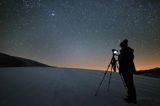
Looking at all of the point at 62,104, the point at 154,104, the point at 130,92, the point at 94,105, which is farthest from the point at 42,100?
the point at 154,104

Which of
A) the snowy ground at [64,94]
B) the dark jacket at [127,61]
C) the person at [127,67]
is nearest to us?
the snowy ground at [64,94]

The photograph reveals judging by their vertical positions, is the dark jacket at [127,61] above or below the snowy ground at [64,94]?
above

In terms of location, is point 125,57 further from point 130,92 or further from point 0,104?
point 0,104

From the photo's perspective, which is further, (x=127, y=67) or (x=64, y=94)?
(x=64, y=94)

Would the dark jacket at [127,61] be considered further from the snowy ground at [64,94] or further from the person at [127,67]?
the snowy ground at [64,94]

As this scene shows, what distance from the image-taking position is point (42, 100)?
21.4 ft

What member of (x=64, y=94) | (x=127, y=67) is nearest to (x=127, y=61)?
(x=127, y=67)

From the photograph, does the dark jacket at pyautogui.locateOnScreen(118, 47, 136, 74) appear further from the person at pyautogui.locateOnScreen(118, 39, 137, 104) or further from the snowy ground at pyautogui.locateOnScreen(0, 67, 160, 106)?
the snowy ground at pyautogui.locateOnScreen(0, 67, 160, 106)

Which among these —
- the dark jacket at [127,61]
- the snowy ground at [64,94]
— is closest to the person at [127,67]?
the dark jacket at [127,61]

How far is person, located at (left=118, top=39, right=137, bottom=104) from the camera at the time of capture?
6.82 meters

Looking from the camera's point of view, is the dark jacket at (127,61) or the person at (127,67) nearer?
the person at (127,67)

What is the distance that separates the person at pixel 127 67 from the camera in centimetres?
682

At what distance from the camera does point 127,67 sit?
703cm

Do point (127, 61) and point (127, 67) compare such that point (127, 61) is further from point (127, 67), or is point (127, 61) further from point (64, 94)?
point (64, 94)
